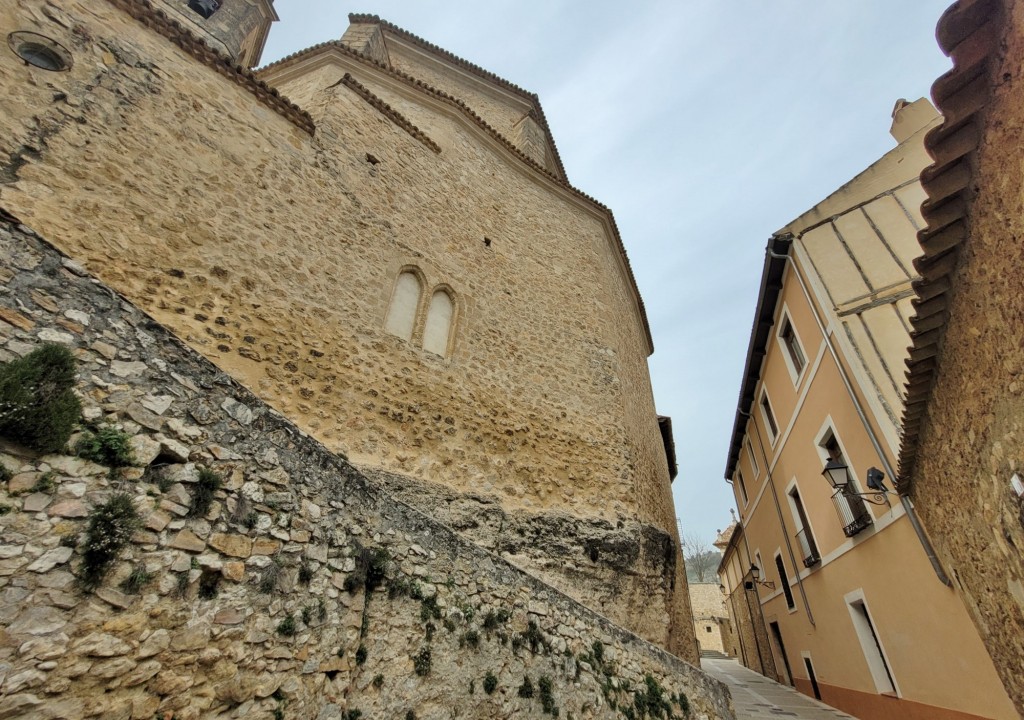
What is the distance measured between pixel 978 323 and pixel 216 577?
4.93m

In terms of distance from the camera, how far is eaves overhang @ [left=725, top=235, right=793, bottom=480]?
889cm

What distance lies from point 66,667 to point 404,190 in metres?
7.62

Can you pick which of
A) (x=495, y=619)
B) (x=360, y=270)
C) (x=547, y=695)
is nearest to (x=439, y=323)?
(x=360, y=270)

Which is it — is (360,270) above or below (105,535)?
above

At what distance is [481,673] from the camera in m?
3.79

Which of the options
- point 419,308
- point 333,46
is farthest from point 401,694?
point 333,46

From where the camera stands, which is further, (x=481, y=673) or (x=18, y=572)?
(x=481, y=673)

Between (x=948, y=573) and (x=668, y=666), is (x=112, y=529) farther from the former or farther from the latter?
(x=948, y=573)

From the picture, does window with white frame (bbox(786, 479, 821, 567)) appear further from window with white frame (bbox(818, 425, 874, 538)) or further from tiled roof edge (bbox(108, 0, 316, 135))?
tiled roof edge (bbox(108, 0, 316, 135))

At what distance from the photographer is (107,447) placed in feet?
8.46

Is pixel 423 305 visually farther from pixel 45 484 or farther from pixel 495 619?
pixel 45 484

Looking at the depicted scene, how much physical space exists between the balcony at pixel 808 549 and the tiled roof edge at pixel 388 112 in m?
10.5

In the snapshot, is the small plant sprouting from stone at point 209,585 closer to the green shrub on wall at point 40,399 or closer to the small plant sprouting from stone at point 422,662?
the green shrub on wall at point 40,399

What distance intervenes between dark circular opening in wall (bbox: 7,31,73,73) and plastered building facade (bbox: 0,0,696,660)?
79mm
